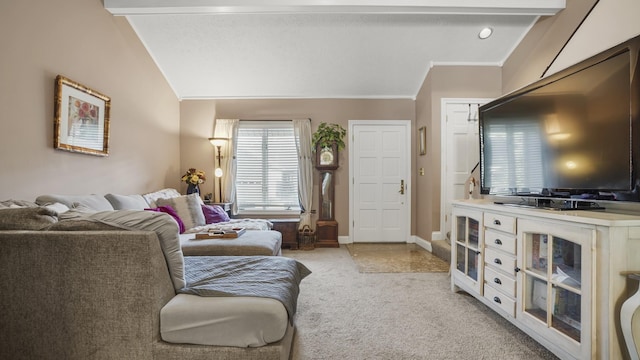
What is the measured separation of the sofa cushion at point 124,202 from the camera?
9.48 ft

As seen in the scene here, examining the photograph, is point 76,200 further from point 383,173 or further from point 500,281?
point 383,173

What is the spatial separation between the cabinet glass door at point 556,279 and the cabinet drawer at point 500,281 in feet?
0.30

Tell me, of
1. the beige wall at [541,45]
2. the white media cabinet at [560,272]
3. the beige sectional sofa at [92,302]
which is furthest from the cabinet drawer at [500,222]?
the beige wall at [541,45]

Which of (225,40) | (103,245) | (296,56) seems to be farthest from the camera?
(296,56)

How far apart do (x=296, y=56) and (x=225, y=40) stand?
930mm

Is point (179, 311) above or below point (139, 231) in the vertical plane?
below

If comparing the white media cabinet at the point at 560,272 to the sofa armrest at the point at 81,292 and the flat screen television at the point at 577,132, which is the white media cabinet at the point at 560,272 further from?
the sofa armrest at the point at 81,292

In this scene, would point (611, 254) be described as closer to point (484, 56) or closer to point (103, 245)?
point (103, 245)

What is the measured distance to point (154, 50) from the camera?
391 centimetres

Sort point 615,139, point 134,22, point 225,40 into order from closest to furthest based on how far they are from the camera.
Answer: point 615,139, point 134,22, point 225,40

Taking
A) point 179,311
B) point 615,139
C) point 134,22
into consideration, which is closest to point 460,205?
point 615,139

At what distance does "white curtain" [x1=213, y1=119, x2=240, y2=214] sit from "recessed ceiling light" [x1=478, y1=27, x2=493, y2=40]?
3633 mm

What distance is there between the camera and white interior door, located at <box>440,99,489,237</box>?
4152 millimetres

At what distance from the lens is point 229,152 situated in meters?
4.85
